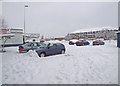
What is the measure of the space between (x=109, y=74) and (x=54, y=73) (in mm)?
2805

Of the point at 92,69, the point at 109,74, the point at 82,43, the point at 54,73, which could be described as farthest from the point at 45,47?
the point at 82,43

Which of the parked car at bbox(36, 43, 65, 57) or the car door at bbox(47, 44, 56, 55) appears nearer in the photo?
the parked car at bbox(36, 43, 65, 57)

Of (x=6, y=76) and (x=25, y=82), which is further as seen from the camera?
(x=6, y=76)

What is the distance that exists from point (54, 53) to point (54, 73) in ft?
15.2

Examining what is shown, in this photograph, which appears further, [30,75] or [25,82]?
[30,75]

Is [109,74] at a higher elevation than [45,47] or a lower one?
lower

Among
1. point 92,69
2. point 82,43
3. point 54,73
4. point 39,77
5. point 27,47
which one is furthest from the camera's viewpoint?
point 82,43

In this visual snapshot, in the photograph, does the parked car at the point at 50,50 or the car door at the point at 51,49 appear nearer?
the parked car at the point at 50,50

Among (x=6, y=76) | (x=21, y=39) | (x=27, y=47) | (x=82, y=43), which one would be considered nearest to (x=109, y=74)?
(x=6, y=76)

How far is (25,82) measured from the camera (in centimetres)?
393

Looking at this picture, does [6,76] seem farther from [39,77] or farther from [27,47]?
[27,47]

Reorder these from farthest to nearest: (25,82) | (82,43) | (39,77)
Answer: (82,43), (39,77), (25,82)

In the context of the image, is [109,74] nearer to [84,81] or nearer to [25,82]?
[84,81]

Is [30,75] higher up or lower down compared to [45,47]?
lower down
